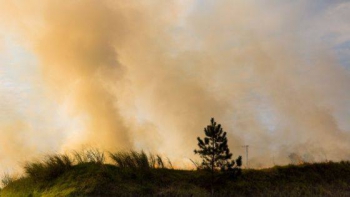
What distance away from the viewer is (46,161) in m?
21.0

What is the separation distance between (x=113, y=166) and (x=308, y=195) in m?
9.41

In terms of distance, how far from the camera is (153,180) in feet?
63.0

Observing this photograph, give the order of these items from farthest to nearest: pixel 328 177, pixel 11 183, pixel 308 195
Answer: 1. pixel 11 183
2. pixel 328 177
3. pixel 308 195

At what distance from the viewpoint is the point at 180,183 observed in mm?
18812

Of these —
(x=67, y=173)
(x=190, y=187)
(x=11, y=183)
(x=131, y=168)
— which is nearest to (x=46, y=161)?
(x=67, y=173)

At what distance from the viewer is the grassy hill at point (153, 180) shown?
59.0ft

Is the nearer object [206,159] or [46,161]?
[206,159]

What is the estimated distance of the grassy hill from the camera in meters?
18.0

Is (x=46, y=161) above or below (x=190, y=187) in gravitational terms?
above

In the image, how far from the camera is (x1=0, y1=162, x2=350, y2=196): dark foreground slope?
17.8 metres

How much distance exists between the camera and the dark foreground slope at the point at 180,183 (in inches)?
703

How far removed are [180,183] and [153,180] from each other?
1.34 metres

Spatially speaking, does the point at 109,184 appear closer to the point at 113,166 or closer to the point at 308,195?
the point at 113,166

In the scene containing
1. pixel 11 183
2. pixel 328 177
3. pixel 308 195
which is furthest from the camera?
pixel 11 183
